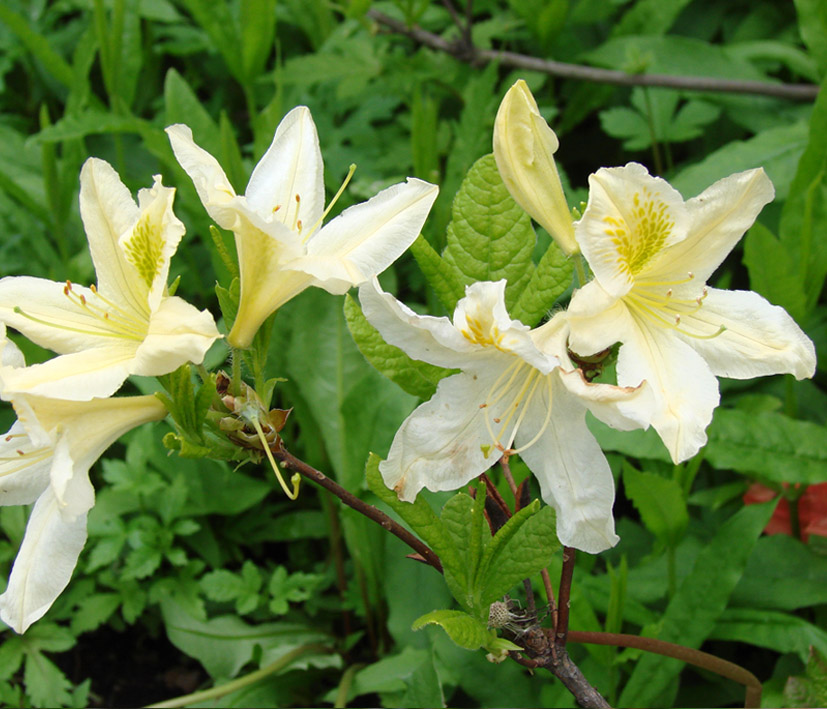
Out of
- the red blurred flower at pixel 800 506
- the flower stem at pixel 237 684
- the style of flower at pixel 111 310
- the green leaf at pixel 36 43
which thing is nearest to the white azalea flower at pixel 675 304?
the style of flower at pixel 111 310

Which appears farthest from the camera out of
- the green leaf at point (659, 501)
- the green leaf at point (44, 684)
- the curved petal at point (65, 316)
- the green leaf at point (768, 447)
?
the green leaf at point (44, 684)

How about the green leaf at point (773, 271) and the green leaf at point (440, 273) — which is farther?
the green leaf at point (773, 271)

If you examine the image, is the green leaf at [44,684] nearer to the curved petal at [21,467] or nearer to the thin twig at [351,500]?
the curved petal at [21,467]

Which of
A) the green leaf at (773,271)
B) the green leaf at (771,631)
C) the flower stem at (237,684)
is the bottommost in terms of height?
the flower stem at (237,684)

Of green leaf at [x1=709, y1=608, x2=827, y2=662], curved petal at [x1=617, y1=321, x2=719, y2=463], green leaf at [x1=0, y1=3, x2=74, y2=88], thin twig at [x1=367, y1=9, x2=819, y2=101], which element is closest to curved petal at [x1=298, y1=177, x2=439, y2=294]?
curved petal at [x1=617, y1=321, x2=719, y2=463]

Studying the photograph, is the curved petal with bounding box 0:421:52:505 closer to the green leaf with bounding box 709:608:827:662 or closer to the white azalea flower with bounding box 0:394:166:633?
the white azalea flower with bounding box 0:394:166:633

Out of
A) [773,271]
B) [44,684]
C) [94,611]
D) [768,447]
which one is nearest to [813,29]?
[773,271]

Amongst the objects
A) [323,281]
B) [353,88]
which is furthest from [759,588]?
[353,88]

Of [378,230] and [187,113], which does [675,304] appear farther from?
[187,113]
